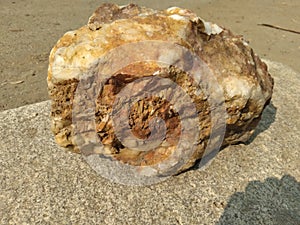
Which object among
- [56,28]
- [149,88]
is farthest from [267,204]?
[56,28]

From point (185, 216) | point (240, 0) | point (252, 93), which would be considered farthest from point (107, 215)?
point (240, 0)

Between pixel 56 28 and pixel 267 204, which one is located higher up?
pixel 267 204

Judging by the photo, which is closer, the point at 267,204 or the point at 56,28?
the point at 267,204

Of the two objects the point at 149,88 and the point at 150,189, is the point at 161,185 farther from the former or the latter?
the point at 149,88

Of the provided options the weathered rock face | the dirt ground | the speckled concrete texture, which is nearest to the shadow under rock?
the speckled concrete texture

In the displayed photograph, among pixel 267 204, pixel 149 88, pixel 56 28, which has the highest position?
pixel 149 88
